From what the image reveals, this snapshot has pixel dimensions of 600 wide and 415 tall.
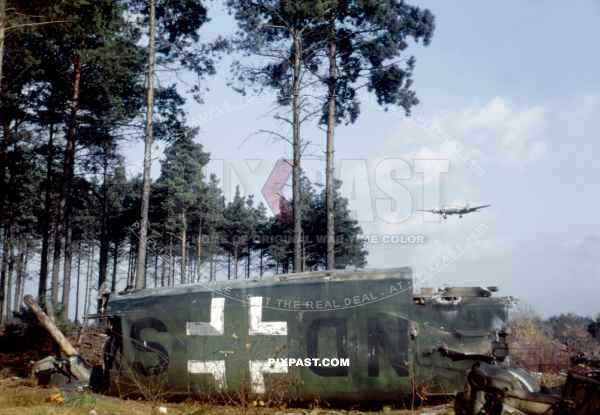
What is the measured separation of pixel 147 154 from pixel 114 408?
9.93 meters

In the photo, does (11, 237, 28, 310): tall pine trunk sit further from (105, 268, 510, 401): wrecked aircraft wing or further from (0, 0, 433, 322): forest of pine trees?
(105, 268, 510, 401): wrecked aircraft wing

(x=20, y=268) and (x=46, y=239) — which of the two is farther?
(x=20, y=268)

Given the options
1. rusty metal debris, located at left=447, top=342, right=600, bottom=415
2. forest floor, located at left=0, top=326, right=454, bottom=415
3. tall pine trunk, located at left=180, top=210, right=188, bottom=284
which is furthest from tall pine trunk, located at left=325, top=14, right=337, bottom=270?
tall pine trunk, located at left=180, top=210, right=188, bottom=284

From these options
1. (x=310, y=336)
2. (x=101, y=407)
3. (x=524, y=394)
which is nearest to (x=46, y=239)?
(x=101, y=407)

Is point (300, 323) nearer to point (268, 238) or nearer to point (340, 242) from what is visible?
point (340, 242)

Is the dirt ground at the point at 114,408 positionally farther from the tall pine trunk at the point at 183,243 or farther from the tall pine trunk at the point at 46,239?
the tall pine trunk at the point at 183,243

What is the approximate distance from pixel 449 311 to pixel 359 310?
145 centimetres

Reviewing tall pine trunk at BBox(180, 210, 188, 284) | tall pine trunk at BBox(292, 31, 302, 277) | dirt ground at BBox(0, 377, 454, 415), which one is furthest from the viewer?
tall pine trunk at BBox(180, 210, 188, 284)

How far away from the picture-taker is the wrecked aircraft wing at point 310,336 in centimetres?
949

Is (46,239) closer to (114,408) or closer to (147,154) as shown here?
(147,154)

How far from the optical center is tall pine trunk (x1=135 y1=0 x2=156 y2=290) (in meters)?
17.6

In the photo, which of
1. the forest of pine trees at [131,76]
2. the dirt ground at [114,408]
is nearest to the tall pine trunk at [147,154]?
the forest of pine trees at [131,76]

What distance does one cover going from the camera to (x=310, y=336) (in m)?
9.88

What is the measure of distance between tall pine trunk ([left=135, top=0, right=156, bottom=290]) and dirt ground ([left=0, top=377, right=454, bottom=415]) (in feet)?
22.8
